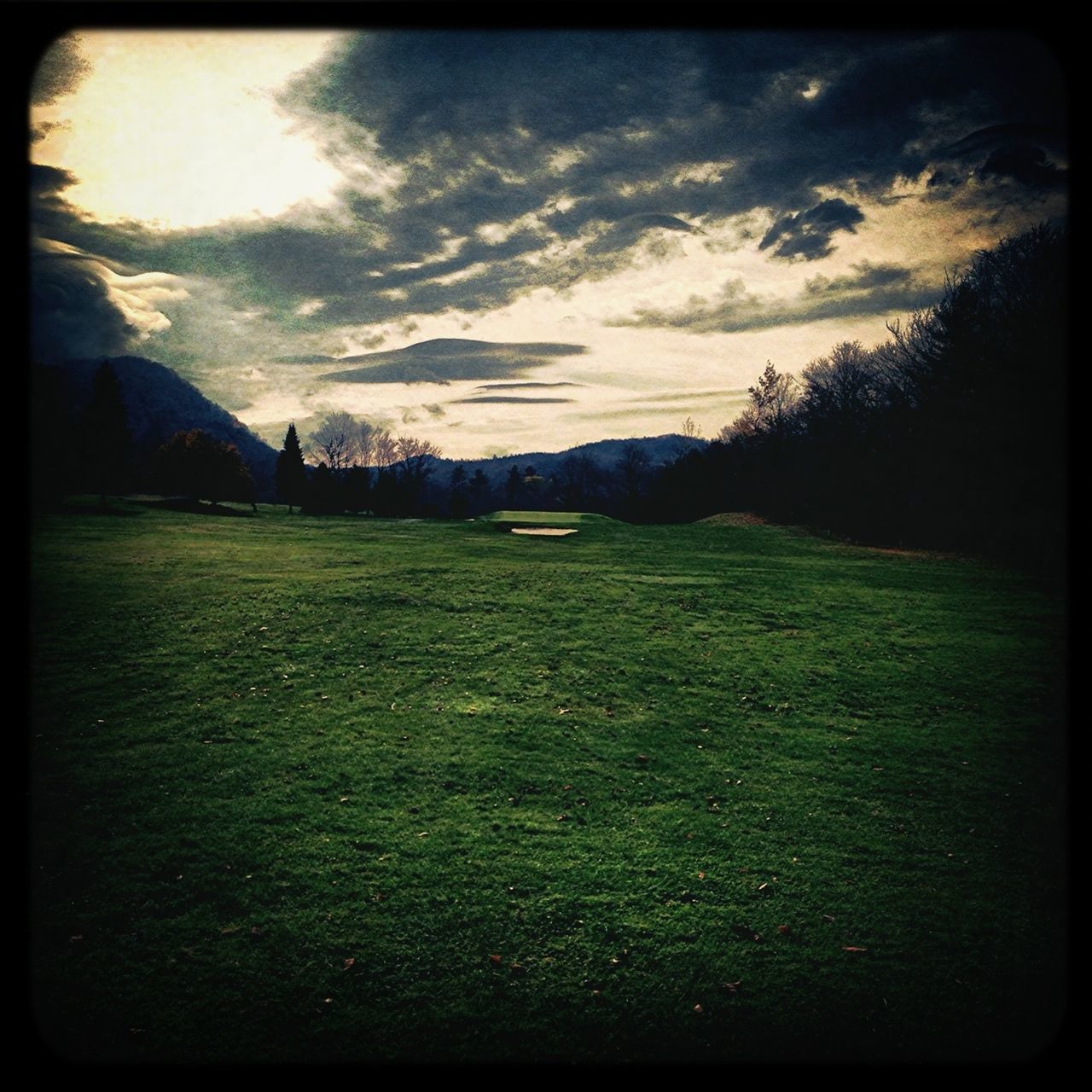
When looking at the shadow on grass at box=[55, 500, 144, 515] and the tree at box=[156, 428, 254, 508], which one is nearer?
the shadow on grass at box=[55, 500, 144, 515]

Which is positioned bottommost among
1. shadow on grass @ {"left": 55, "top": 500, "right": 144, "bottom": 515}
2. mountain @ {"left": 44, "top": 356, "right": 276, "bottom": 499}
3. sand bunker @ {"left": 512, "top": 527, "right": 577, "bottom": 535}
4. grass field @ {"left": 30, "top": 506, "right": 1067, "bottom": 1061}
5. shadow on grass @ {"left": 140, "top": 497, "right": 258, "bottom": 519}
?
grass field @ {"left": 30, "top": 506, "right": 1067, "bottom": 1061}

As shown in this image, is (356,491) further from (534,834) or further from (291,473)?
(534,834)

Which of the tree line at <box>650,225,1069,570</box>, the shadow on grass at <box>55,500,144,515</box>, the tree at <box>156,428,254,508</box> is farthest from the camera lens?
the tree at <box>156,428,254,508</box>

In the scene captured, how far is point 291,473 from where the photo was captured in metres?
65.8

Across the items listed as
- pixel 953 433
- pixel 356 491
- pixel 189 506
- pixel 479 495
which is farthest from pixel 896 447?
pixel 479 495

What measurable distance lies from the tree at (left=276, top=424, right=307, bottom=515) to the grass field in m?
57.5

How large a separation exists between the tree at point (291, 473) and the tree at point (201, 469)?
33.0 feet

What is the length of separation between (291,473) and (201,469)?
16.6 metres

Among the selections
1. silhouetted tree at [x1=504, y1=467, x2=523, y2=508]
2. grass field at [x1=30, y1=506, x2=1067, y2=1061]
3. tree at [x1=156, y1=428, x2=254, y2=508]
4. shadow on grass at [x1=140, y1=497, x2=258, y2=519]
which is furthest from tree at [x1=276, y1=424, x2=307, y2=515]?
grass field at [x1=30, y1=506, x2=1067, y2=1061]

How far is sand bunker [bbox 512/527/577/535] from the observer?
80.1 ft

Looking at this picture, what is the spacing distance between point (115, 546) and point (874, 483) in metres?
33.0

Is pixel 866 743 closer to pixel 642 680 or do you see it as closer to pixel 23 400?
pixel 642 680

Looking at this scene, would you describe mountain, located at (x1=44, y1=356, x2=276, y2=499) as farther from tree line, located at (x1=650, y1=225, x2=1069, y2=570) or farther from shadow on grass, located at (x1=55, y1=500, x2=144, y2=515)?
tree line, located at (x1=650, y1=225, x2=1069, y2=570)

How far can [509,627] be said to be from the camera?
1099 centimetres
